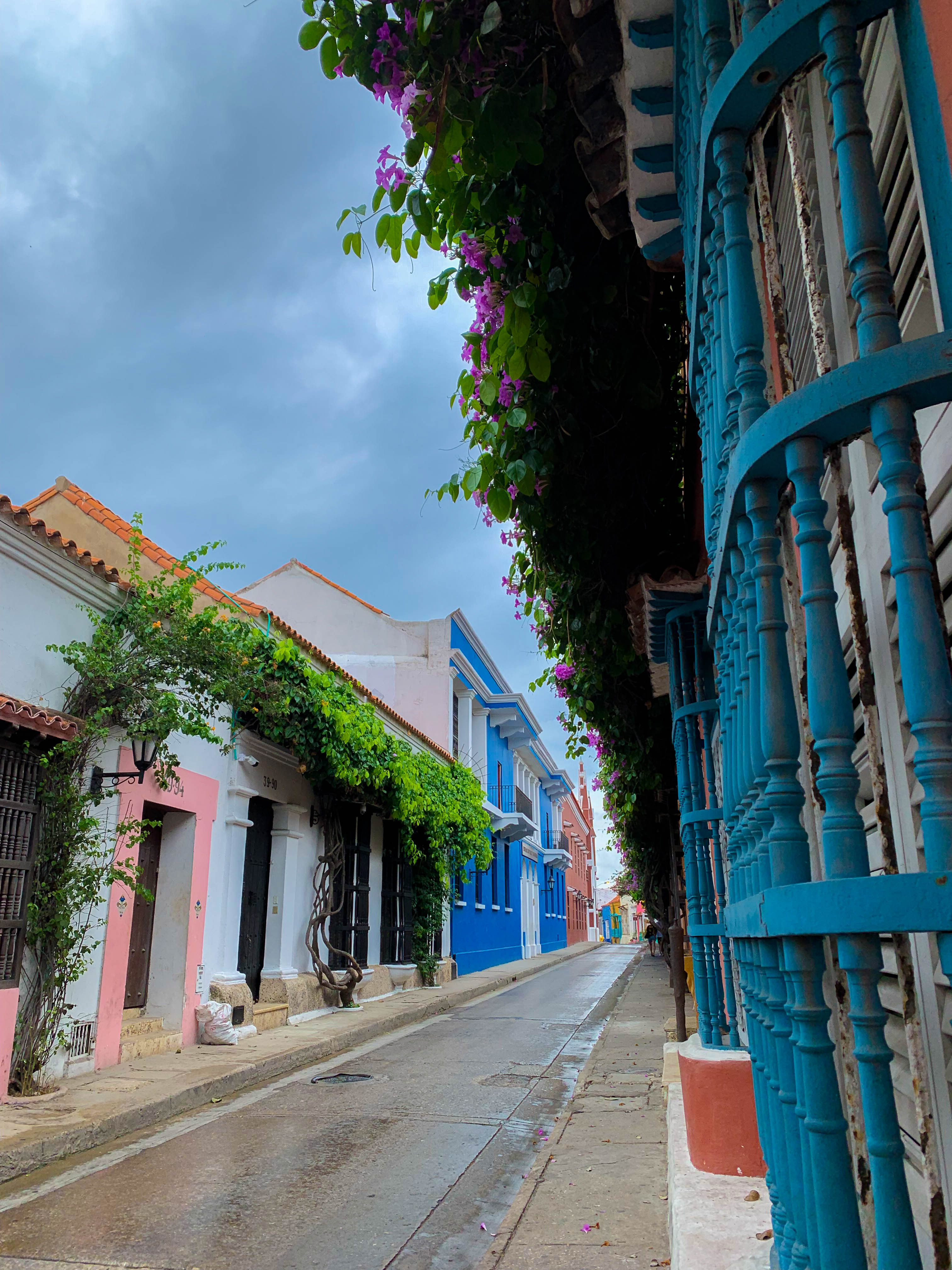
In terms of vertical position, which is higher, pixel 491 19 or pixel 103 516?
pixel 103 516

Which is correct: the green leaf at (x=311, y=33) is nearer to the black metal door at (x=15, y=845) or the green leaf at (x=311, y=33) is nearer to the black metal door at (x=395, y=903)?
the black metal door at (x=15, y=845)

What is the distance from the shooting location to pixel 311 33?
2.53 meters

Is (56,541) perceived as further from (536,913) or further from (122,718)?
(536,913)

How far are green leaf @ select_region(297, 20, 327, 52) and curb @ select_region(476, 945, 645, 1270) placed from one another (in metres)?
4.27

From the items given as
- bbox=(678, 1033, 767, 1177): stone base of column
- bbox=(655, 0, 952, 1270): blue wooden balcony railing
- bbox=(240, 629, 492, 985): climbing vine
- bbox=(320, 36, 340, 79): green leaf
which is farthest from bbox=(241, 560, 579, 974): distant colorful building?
bbox=(655, 0, 952, 1270): blue wooden balcony railing

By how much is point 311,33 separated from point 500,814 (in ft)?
72.0

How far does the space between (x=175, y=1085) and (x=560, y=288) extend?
21.3 ft

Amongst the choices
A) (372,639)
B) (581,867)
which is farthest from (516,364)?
(581,867)

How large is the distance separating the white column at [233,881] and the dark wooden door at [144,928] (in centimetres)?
84

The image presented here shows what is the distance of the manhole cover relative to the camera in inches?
313

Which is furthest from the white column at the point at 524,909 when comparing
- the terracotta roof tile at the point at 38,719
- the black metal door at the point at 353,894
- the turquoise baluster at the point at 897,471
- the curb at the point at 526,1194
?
the turquoise baluster at the point at 897,471

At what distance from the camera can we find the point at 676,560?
469 centimetres

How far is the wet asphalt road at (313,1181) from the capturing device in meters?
3.97

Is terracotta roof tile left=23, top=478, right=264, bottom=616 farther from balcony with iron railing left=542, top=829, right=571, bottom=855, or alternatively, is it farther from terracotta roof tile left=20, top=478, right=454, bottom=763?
balcony with iron railing left=542, top=829, right=571, bottom=855
